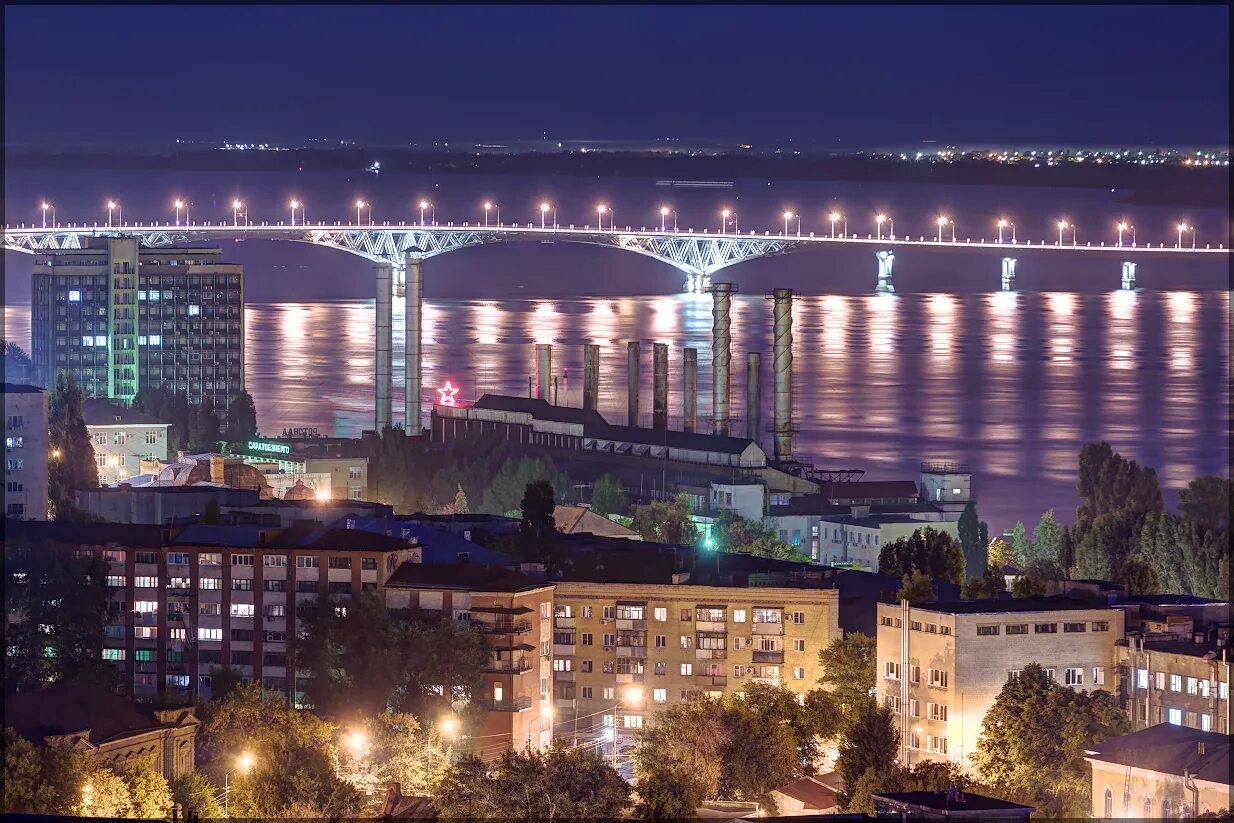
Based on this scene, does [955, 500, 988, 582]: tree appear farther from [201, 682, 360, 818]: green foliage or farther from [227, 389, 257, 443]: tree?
[227, 389, 257, 443]: tree

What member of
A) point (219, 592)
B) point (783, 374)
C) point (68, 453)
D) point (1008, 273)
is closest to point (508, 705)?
point (219, 592)

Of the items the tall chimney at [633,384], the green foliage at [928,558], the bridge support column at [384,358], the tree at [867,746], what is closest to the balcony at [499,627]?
the tree at [867,746]

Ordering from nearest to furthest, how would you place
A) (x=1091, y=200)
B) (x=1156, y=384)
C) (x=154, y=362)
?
(x=154, y=362) < (x=1156, y=384) < (x=1091, y=200)

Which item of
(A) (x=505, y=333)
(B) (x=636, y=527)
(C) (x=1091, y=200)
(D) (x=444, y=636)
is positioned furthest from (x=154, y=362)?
(C) (x=1091, y=200)

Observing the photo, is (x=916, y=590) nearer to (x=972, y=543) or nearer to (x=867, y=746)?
(x=867, y=746)

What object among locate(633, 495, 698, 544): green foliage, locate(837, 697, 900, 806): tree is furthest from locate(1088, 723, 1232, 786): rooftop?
locate(633, 495, 698, 544): green foliage

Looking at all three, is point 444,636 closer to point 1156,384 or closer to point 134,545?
point 134,545
